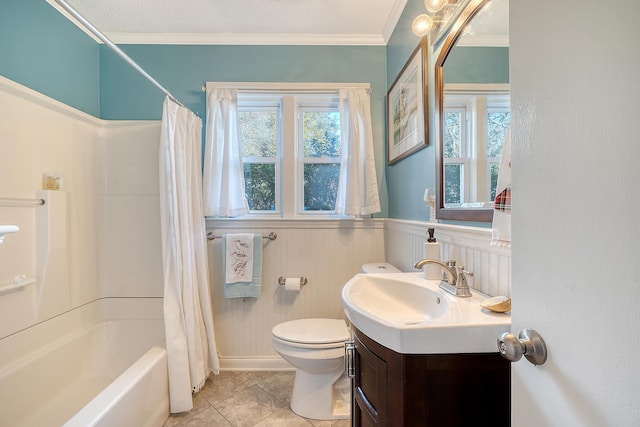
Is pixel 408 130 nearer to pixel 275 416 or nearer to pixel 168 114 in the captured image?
pixel 168 114

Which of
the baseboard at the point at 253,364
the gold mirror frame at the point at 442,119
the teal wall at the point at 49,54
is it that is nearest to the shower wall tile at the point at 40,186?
the teal wall at the point at 49,54

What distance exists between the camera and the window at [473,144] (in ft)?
3.10

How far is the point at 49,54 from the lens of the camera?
175 centimetres

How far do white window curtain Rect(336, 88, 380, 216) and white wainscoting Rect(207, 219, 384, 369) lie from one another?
150mm

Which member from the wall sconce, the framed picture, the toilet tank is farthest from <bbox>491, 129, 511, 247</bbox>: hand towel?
the toilet tank

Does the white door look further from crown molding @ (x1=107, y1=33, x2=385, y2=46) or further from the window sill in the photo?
crown molding @ (x1=107, y1=33, x2=385, y2=46)

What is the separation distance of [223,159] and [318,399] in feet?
5.21

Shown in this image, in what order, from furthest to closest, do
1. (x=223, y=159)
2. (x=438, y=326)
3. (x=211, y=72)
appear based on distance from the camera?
(x=211, y=72) → (x=223, y=159) → (x=438, y=326)

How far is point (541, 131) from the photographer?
0.51 m

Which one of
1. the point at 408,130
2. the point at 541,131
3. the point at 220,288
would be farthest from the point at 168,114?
the point at 541,131

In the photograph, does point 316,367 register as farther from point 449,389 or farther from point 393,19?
point 393,19

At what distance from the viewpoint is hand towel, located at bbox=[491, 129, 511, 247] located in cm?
83

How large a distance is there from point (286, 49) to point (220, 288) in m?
1.79

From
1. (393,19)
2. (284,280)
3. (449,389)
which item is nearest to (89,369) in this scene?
(284,280)
